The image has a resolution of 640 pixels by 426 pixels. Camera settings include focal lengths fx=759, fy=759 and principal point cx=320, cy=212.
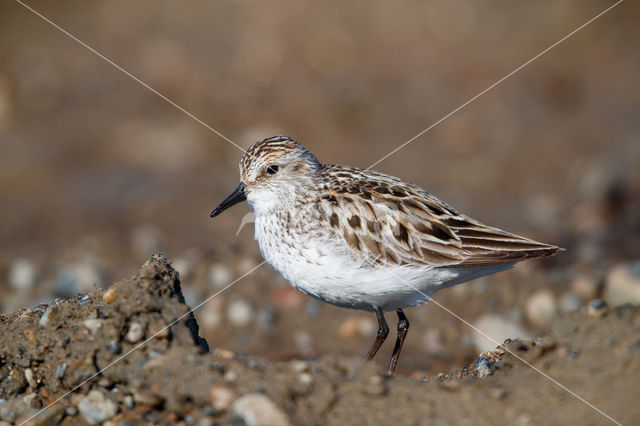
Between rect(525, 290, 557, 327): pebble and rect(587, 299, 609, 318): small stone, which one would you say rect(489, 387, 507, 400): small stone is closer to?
rect(587, 299, 609, 318): small stone

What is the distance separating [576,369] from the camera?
12.0 feet

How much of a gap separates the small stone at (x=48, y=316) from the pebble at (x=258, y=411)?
121 cm

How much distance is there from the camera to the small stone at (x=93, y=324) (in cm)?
396

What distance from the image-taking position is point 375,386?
369 cm

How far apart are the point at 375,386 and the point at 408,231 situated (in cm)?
155

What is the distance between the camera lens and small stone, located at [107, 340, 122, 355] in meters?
3.89

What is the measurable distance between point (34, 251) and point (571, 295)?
6764 mm

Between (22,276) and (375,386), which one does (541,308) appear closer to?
(375,386)

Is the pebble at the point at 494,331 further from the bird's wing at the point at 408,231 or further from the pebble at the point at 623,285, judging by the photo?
the bird's wing at the point at 408,231

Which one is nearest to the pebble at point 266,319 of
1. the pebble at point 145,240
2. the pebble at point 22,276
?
the pebble at point 145,240

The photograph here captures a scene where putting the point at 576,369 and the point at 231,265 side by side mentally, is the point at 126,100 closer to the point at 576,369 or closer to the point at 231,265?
the point at 231,265

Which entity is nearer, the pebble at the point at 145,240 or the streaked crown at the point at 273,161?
the streaked crown at the point at 273,161

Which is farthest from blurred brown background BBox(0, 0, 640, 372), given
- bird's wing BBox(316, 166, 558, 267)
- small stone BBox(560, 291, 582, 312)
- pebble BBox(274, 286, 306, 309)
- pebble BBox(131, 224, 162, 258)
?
bird's wing BBox(316, 166, 558, 267)

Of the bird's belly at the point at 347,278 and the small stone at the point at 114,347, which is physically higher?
the bird's belly at the point at 347,278
